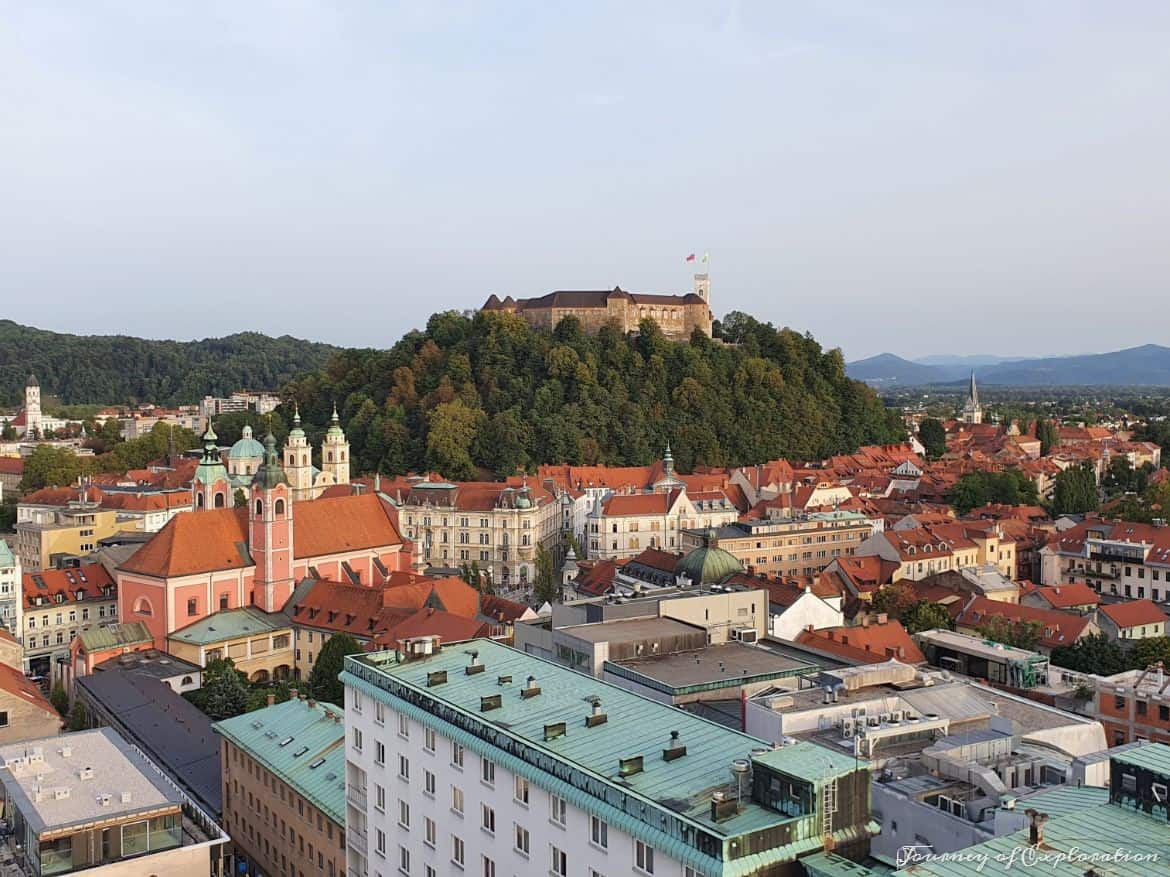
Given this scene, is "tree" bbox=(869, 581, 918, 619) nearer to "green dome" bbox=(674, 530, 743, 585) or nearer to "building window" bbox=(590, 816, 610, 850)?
"green dome" bbox=(674, 530, 743, 585)

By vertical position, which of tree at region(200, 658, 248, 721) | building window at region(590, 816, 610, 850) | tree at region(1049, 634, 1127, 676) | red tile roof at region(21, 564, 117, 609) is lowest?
tree at region(200, 658, 248, 721)

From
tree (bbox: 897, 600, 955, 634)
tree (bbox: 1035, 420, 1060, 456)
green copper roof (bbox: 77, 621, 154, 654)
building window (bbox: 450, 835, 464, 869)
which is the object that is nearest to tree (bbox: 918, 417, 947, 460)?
tree (bbox: 1035, 420, 1060, 456)

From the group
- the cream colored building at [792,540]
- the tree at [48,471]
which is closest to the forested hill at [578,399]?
the tree at [48,471]

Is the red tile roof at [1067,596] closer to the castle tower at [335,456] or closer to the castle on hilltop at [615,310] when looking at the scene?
the castle tower at [335,456]

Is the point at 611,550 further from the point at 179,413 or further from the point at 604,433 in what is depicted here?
the point at 179,413

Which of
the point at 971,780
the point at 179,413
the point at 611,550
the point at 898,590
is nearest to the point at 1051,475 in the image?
the point at 611,550

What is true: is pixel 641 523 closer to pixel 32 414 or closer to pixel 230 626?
pixel 230 626

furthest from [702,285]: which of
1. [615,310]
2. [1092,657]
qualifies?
[1092,657]
